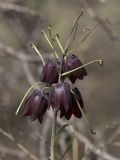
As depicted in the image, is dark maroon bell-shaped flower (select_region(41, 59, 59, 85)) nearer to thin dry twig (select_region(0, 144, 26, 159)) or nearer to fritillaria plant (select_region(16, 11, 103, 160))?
fritillaria plant (select_region(16, 11, 103, 160))

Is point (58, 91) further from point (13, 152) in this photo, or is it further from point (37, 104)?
point (13, 152)

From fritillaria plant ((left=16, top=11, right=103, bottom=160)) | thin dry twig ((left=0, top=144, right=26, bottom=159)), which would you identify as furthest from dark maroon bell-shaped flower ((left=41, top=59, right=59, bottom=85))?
thin dry twig ((left=0, top=144, right=26, bottom=159))

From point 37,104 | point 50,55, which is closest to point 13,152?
point 50,55

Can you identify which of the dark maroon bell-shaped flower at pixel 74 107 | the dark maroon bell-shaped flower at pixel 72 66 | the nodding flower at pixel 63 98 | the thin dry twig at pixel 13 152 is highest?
the dark maroon bell-shaped flower at pixel 72 66

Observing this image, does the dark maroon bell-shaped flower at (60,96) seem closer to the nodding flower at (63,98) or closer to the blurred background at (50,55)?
the nodding flower at (63,98)

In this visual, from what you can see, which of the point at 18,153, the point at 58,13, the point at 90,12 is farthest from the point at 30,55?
the point at 58,13

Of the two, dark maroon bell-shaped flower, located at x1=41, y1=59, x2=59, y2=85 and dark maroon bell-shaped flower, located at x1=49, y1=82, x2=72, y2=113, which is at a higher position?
dark maroon bell-shaped flower, located at x1=41, y1=59, x2=59, y2=85

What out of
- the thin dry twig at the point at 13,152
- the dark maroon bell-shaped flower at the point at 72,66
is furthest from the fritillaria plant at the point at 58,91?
the thin dry twig at the point at 13,152
